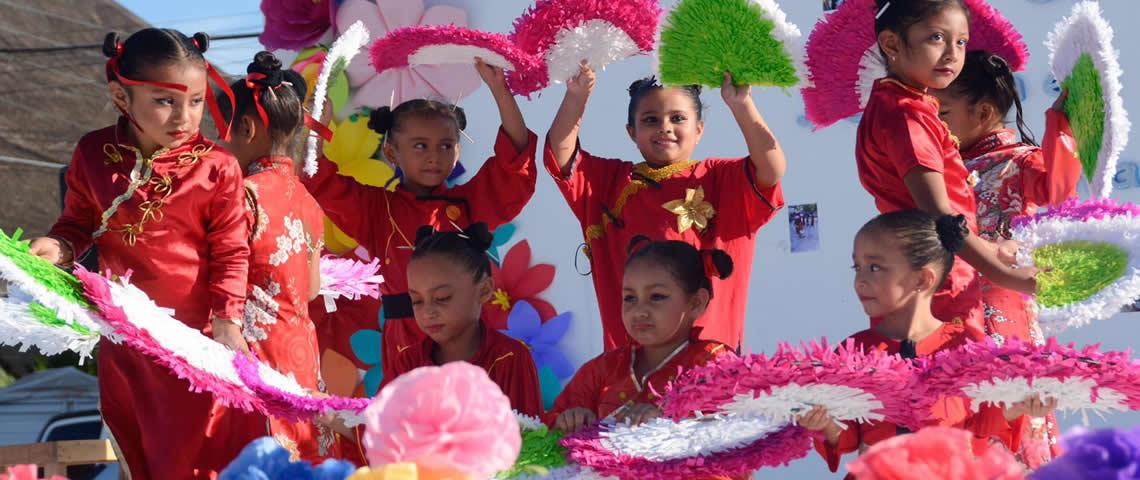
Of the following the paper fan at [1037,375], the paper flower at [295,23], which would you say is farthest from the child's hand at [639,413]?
the paper flower at [295,23]

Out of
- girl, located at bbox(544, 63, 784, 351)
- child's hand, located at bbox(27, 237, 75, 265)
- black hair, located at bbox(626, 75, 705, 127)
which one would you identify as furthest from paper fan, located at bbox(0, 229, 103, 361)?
black hair, located at bbox(626, 75, 705, 127)

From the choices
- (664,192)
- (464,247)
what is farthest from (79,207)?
(664,192)

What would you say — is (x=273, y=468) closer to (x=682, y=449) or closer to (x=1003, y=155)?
(x=682, y=449)

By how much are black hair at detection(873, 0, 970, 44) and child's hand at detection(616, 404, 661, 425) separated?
1.02 metres

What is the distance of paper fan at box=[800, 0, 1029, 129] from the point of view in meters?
2.88

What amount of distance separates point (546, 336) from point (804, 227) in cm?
92

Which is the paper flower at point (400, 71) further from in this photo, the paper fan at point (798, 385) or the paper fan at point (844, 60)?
the paper fan at point (798, 385)

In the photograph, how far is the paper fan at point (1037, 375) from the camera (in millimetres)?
1843

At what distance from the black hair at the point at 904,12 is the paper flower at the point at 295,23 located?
2344 millimetres

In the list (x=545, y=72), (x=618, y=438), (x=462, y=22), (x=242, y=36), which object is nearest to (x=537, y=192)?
(x=462, y=22)

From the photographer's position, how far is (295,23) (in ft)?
15.0

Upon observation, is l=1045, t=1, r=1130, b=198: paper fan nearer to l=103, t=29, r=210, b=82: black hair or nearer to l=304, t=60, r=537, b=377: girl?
l=304, t=60, r=537, b=377: girl

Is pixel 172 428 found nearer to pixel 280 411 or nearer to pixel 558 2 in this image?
pixel 280 411

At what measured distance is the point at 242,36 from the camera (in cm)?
664
